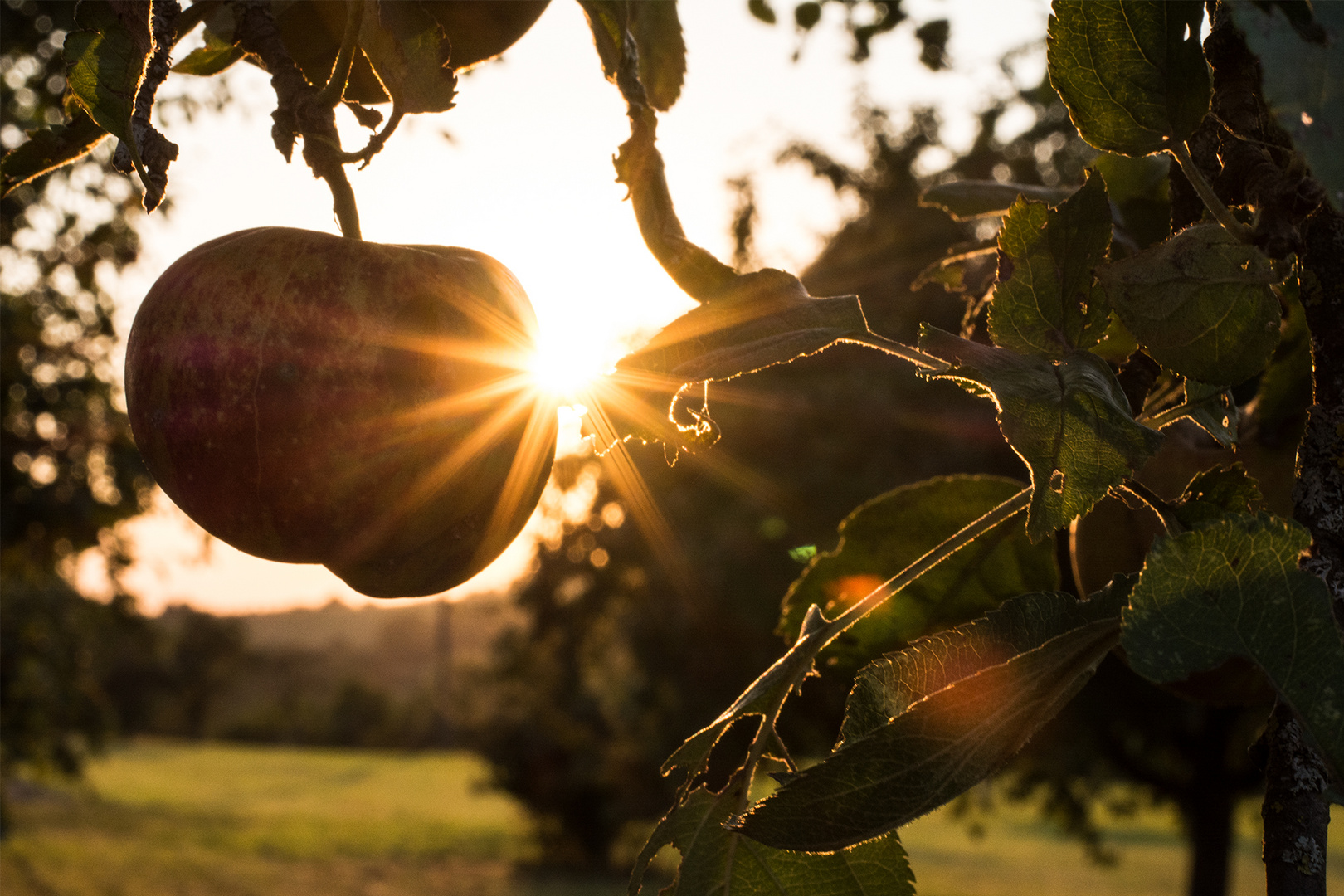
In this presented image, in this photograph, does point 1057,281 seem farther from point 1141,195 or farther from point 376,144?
point 1141,195

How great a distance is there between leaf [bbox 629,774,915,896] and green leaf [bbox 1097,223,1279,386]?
385 millimetres

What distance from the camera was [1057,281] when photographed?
62cm

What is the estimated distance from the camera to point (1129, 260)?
0.60 metres

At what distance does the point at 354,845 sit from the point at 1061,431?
2515 centimetres

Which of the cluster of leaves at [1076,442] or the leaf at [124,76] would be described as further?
the leaf at [124,76]

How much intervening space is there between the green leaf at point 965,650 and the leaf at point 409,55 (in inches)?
20.2

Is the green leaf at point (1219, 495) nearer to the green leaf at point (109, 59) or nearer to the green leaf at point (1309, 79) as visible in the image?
the green leaf at point (1309, 79)

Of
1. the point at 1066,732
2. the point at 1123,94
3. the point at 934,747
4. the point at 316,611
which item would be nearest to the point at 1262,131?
the point at 1123,94

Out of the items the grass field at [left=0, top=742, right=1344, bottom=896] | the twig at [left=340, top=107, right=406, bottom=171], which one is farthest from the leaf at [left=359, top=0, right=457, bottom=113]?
the grass field at [left=0, top=742, right=1344, bottom=896]

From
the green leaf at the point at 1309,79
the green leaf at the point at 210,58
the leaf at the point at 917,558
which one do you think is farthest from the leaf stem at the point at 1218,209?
the green leaf at the point at 210,58

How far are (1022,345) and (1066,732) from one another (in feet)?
31.0

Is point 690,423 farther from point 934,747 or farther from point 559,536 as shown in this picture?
point 559,536

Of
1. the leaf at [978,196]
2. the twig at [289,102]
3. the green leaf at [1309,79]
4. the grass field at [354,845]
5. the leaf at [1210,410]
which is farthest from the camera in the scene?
the grass field at [354,845]

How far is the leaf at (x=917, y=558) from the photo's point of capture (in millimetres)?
1021
